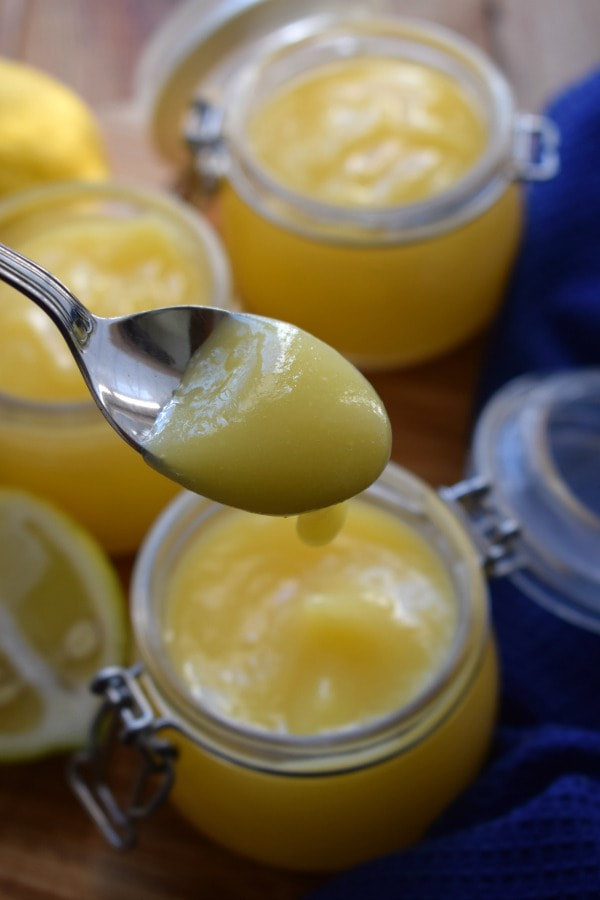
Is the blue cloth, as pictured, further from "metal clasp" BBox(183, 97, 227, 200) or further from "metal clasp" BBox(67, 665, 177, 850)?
"metal clasp" BBox(183, 97, 227, 200)

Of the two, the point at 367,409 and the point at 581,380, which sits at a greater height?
the point at 367,409

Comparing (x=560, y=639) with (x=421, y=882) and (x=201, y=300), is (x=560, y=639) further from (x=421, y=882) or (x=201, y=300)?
(x=201, y=300)

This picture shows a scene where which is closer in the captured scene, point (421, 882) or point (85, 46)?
point (421, 882)

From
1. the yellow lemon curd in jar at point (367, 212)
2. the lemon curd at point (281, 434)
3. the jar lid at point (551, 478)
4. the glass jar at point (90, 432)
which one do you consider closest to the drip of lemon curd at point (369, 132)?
the yellow lemon curd in jar at point (367, 212)

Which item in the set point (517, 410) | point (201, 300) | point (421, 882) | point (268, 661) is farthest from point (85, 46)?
point (421, 882)

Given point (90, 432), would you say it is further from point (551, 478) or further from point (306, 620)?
point (551, 478)

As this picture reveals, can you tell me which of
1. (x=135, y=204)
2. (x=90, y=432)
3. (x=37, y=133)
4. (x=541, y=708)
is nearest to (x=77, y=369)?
(x=90, y=432)

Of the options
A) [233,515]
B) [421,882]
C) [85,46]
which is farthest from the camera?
[85,46]
